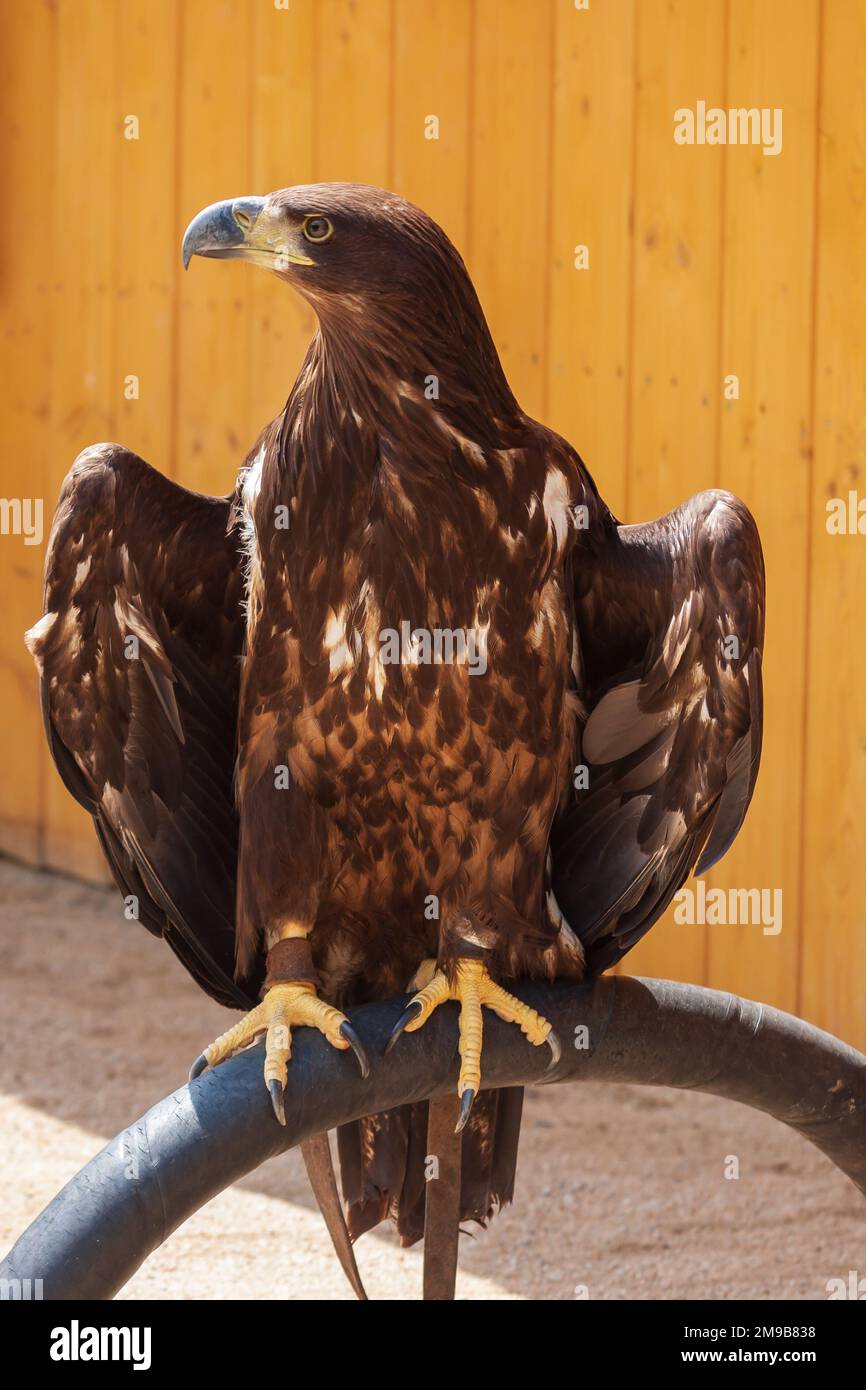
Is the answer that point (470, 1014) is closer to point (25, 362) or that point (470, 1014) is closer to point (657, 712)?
point (657, 712)

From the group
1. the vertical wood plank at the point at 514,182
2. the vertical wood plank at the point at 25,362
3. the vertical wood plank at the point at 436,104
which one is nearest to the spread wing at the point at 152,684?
the vertical wood plank at the point at 514,182

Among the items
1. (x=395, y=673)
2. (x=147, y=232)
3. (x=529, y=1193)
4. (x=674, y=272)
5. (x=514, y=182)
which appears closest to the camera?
(x=395, y=673)

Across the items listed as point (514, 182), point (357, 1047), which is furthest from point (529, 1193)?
point (514, 182)

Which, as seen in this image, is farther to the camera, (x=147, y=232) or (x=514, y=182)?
(x=147, y=232)

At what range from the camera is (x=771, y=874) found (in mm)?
4484

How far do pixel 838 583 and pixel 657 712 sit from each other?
2.24 meters

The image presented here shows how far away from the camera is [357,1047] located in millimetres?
1779

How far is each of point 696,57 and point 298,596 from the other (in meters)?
2.78

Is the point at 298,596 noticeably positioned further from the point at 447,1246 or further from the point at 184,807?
the point at 447,1246

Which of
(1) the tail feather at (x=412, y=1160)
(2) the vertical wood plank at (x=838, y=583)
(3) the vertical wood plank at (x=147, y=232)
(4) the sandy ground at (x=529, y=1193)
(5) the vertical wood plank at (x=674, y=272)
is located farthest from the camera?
(3) the vertical wood plank at (x=147, y=232)

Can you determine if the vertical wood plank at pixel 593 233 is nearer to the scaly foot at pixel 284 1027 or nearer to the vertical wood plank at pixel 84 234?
the vertical wood plank at pixel 84 234

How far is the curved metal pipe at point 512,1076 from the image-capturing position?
1.48 meters

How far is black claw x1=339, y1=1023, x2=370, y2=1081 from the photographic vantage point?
176 centimetres

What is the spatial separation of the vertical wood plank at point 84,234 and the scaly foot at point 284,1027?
4.16 metres
